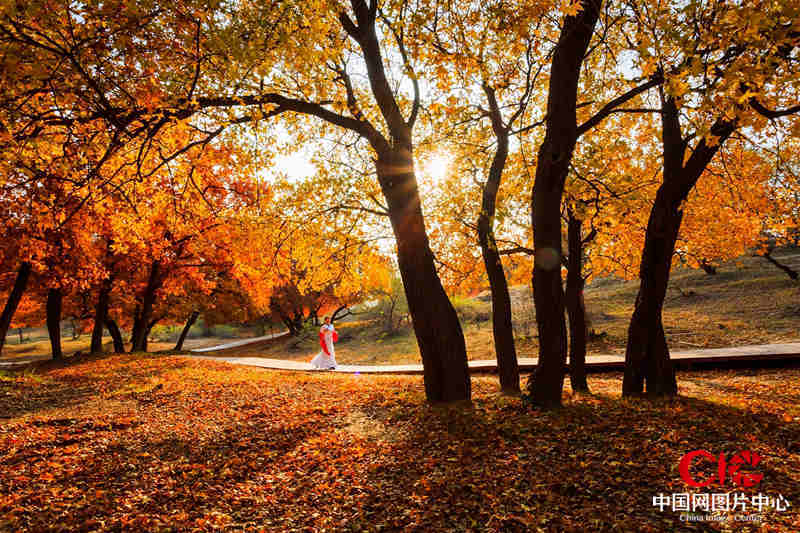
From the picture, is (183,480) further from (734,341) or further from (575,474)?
(734,341)

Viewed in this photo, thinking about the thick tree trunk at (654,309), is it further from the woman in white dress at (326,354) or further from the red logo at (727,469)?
the woman in white dress at (326,354)

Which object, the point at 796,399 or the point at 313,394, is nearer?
the point at 796,399

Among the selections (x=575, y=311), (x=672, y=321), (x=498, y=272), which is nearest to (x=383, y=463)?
(x=498, y=272)

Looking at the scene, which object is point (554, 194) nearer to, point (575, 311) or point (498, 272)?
point (498, 272)

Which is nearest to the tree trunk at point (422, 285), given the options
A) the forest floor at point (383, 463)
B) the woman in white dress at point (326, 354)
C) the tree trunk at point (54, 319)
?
the forest floor at point (383, 463)

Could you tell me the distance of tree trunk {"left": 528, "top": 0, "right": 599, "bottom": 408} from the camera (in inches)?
202

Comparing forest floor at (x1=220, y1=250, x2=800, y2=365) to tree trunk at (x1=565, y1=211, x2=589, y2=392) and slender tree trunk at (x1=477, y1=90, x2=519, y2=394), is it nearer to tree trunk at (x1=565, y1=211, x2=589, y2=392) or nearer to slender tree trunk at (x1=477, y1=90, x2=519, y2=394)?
tree trunk at (x1=565, y1=211, x2=589, y2=392)

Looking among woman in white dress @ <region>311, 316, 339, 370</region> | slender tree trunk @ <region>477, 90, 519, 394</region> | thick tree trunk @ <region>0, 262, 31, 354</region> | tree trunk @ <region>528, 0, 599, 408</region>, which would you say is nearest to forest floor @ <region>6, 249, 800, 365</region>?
woman in white dress @ <region>311, 316, 339, 370</region>

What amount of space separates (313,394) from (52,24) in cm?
727

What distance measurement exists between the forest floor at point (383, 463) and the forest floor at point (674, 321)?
33.3ft

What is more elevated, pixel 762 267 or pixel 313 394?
pixel 762 267

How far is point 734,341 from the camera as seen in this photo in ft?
48.8

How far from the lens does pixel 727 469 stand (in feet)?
11.6

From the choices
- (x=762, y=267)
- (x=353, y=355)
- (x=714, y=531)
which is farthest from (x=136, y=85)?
(x=762, y=267)
